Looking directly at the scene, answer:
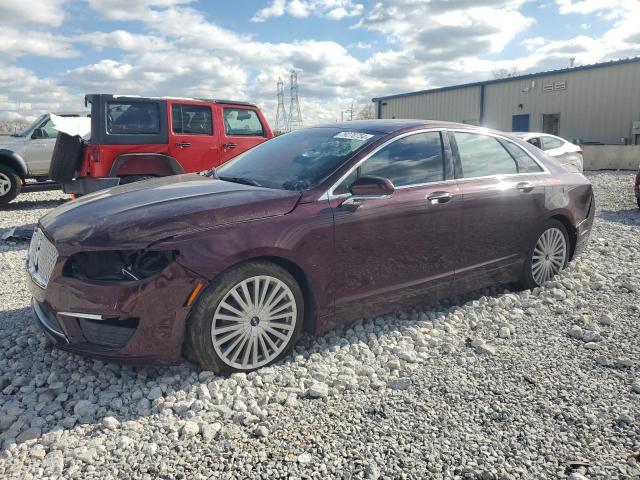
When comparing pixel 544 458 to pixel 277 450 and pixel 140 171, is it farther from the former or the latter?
pixel 140 171

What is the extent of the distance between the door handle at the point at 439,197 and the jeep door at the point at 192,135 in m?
5.17

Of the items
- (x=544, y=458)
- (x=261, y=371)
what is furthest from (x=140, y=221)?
(x=544, y=458)

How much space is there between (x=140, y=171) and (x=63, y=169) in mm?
1124

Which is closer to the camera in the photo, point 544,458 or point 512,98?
point 544,458

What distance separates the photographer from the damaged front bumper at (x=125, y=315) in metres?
2.83

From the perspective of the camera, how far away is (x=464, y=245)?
4137 millimetres

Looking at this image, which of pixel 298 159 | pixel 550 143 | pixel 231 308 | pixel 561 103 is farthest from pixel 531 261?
pixel 561 103

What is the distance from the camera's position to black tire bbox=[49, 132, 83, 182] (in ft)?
25.6

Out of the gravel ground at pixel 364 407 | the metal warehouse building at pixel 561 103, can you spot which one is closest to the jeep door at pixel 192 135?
the gravel ground at pixel 364 407

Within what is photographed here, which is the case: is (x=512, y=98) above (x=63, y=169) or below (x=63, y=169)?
above

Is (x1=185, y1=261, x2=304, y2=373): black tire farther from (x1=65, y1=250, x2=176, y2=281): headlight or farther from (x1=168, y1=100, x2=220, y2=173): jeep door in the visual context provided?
(x1=168, y1=100, x2=220, y2=173): jeep door

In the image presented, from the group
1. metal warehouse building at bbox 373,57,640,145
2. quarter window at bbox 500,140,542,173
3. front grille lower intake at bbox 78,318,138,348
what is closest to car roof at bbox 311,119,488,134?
quarter window at bbox 500,140,542,173

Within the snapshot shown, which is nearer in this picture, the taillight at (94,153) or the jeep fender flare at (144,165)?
the taillight at (94,153)

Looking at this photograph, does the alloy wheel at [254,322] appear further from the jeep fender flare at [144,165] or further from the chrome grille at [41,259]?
the jeep fender flare at [144,165]
